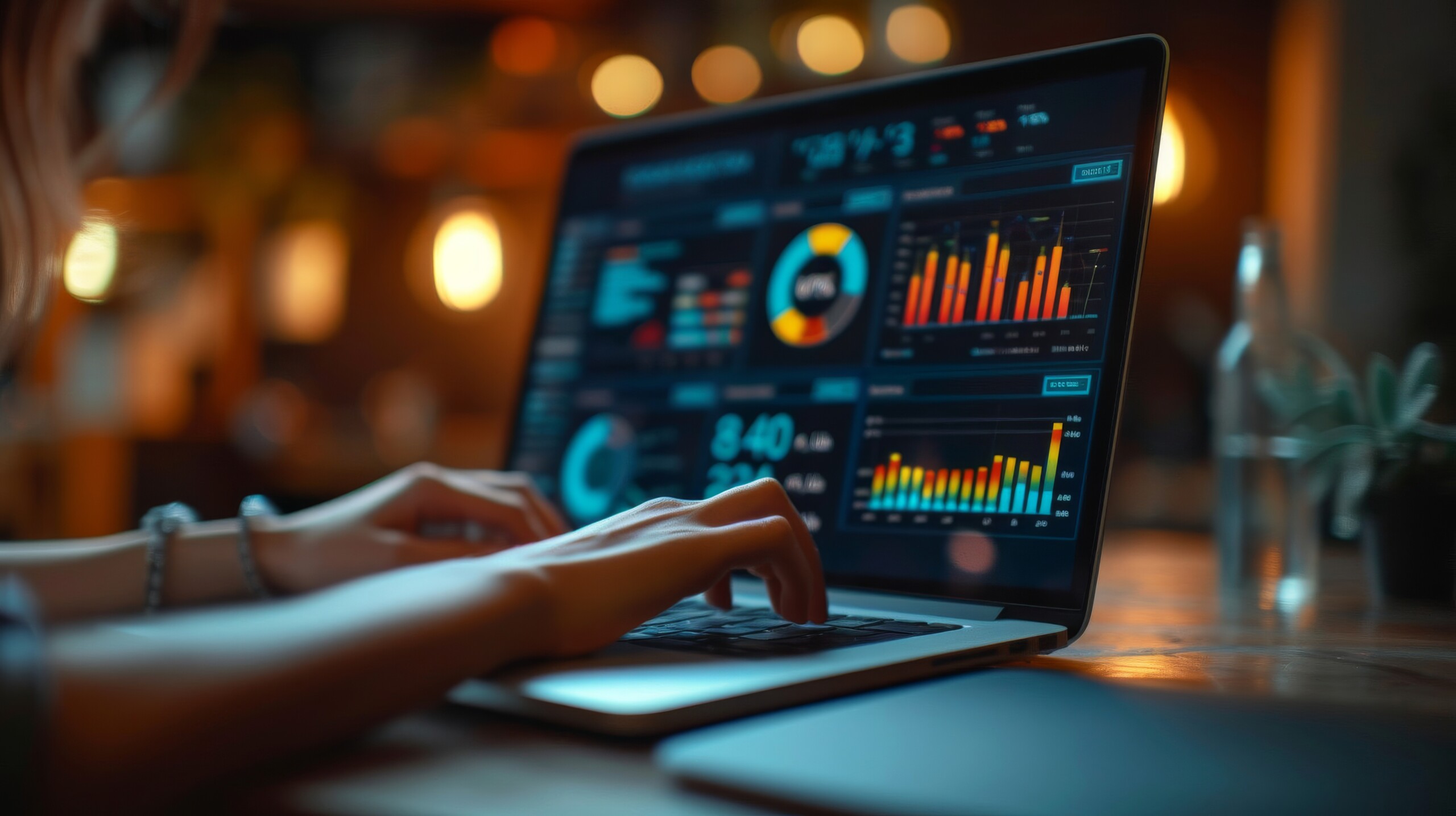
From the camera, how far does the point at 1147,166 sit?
2.23ft

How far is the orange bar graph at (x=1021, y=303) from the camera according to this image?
71 cm

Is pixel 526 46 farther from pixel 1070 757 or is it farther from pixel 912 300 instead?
pixel 1070 757

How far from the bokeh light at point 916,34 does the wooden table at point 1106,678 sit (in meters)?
3.30

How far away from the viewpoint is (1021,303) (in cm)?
71

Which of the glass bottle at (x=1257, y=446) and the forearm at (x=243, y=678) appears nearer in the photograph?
the forearm at (x=243, y=678)

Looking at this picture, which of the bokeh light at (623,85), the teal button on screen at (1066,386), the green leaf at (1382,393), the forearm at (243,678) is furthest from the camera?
the bokeh light at (623,85)

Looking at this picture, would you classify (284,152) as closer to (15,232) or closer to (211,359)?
(211,359)

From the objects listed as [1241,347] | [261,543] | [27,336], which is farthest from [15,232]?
[1241,347]

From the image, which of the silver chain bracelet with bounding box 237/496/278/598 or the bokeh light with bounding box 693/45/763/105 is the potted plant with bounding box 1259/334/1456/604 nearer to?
the silver chain bracelet with bounding box 237/496/278/598

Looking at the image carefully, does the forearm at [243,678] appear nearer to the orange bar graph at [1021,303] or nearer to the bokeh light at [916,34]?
the orange bar graph at [1021,303]

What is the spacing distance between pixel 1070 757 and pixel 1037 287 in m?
0.40

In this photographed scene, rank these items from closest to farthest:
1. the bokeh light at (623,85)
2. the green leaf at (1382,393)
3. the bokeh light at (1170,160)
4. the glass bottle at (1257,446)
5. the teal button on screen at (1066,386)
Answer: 1. the teal button on screen at (1066,386)
2. the green leaf at (1382,393)
3. the glass bottle at (1257,446)
4. the bokeh light at (1170,160)
5. the bokeh light at (623,85)

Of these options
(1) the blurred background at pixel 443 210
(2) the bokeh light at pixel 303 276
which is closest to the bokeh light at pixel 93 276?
(1) the blurred background at pixel 443 210

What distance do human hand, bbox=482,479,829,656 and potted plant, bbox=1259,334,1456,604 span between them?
56 cm
